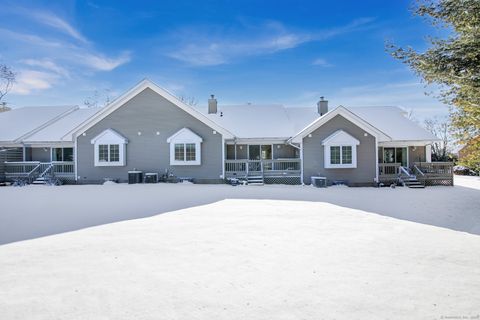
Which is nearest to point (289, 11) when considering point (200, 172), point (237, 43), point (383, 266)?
point (237, 43)

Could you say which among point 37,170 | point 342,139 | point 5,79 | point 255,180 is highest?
point 5,79

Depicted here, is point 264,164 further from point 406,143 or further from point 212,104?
point 406,143

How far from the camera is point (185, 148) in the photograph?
65.9 feet

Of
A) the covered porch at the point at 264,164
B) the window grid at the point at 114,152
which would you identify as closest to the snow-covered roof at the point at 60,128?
the window grid at the point at 114,152

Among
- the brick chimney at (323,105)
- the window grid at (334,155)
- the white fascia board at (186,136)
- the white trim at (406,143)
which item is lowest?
the window grid at (334,155)

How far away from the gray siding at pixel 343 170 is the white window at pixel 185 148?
769 cm

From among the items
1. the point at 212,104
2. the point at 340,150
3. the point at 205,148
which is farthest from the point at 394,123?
the point at 205,148

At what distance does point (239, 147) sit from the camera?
2317 centimetres

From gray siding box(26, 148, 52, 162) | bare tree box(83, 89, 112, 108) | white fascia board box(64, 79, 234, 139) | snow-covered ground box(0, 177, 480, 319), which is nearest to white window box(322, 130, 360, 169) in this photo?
white fascia board box(64, 79, 234, 139)

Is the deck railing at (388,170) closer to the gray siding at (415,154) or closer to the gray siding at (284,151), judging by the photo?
the gray siding at (415,154)

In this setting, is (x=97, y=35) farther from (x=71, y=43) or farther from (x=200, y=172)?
(x=200, y=172)

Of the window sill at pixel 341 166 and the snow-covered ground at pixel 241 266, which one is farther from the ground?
the window sill at pixel 341 166

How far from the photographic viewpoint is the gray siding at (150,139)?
20141 mm

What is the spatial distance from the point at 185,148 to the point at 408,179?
15693mm
